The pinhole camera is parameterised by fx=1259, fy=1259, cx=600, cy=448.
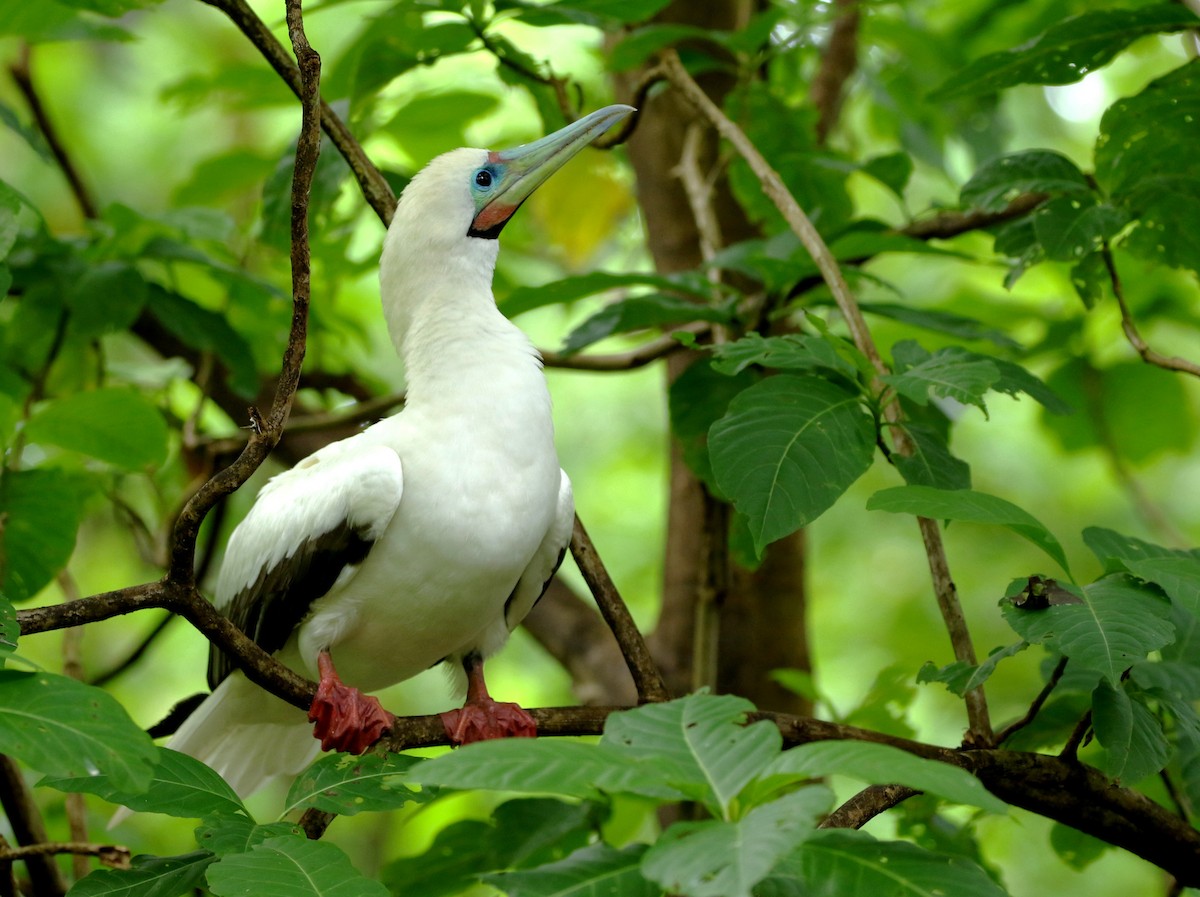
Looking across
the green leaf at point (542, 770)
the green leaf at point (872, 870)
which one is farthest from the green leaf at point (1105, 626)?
the green leaf at point (542, 770)

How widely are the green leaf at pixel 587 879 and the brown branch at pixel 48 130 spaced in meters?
4.66

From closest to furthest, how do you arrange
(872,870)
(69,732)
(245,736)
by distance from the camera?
(872,870) < (69,732) < (245,736)

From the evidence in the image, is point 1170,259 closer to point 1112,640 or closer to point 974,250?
point 1112,640

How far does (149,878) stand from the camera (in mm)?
2773

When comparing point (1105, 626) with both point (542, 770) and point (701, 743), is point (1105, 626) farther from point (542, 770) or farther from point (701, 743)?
point (542, 770)

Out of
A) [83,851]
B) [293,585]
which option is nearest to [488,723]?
[293,585]

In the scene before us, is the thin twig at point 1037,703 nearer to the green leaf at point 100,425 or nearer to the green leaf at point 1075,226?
the green leaf at point 1075,226

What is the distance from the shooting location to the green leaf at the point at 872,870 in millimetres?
2096

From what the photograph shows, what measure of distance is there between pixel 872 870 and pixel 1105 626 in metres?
0.93

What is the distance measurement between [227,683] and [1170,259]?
3.43m

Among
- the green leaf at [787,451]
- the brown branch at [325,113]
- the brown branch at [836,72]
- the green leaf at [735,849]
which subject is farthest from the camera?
the brown branch at [836,72]

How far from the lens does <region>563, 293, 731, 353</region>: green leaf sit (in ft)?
14.2

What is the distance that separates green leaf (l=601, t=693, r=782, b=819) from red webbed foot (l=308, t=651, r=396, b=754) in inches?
56.1

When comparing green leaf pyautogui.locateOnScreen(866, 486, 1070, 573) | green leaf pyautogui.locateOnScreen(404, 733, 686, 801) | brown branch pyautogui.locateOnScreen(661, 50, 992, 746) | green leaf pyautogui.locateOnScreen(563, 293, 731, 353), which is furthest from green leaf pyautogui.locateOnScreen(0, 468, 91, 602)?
green leaf pyautogui.locateOnScreen(866, 486, 1070, 573)
